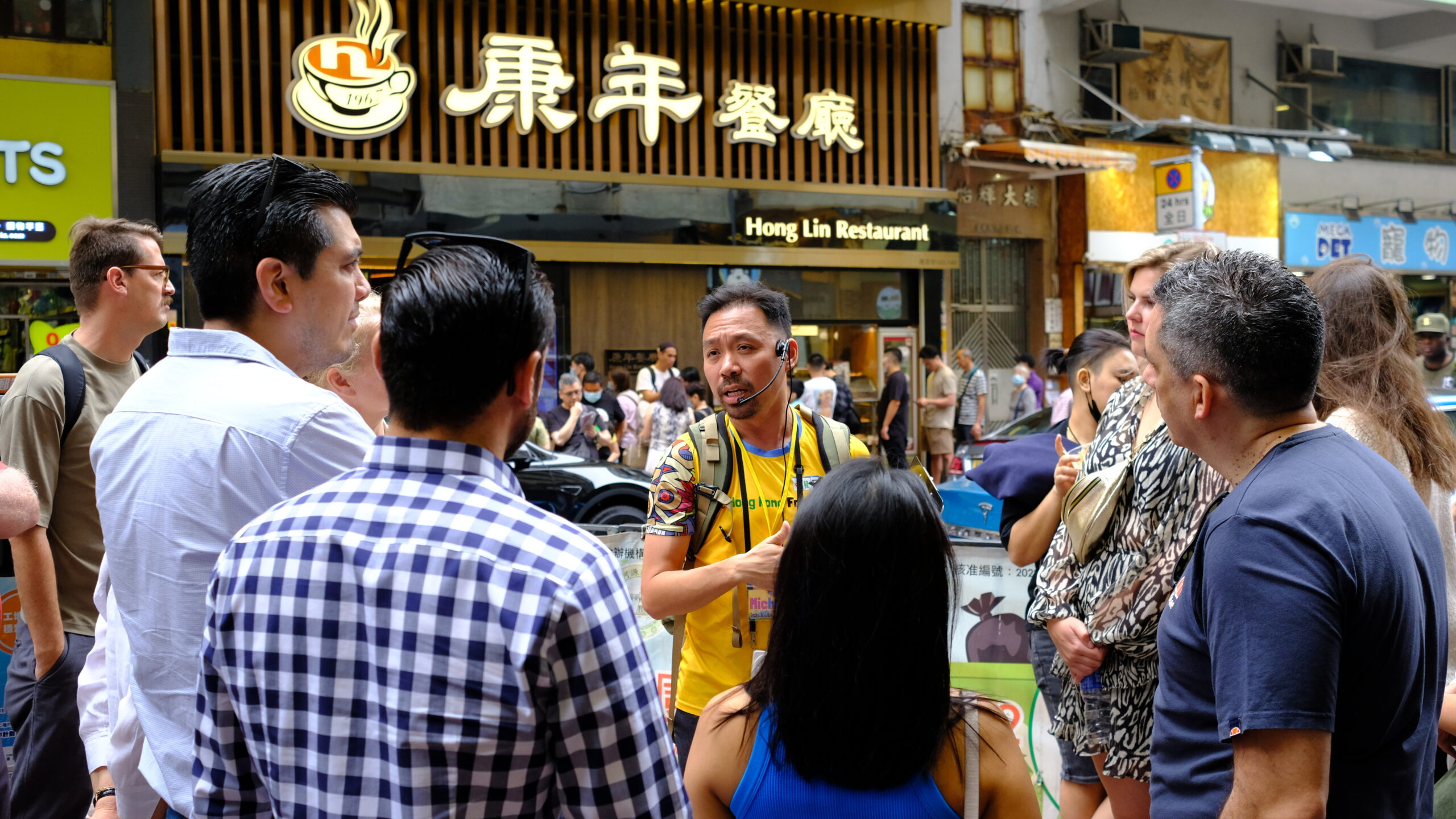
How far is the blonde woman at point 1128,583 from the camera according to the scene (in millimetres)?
2766

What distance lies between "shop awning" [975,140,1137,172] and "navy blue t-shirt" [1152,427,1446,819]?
15.4 m

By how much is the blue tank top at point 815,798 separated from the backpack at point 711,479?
1236mm

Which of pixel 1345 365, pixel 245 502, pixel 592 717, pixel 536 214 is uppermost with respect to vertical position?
pixel 536 214

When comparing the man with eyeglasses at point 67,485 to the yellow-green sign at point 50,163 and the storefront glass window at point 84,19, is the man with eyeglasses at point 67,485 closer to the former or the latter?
the yellow-green sign at point 50,163

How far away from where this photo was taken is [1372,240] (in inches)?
829

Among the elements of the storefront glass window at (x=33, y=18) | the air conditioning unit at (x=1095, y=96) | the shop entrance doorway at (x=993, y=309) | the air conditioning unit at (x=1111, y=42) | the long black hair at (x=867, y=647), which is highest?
the air conditioning unit at (x=1111, y=42)

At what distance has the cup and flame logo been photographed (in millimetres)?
13000

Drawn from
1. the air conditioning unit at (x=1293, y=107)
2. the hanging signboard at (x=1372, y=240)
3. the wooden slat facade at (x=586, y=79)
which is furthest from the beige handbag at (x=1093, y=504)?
the air conditioning unit at (x=1293, y=107)

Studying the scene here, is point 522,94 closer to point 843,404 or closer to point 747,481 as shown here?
point 843,404

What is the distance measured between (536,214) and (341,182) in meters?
12.2

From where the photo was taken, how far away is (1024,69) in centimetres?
1798

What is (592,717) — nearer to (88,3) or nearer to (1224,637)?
(1224,637)

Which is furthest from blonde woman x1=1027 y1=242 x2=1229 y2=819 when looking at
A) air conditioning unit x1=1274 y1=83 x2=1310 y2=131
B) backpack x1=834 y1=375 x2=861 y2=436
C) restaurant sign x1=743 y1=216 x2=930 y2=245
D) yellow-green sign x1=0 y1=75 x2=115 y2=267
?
air conditioning unit x1=1274 y1=83 x2=1310 y2=131

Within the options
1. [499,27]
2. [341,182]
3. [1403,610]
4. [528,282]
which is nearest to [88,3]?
[499,27]
